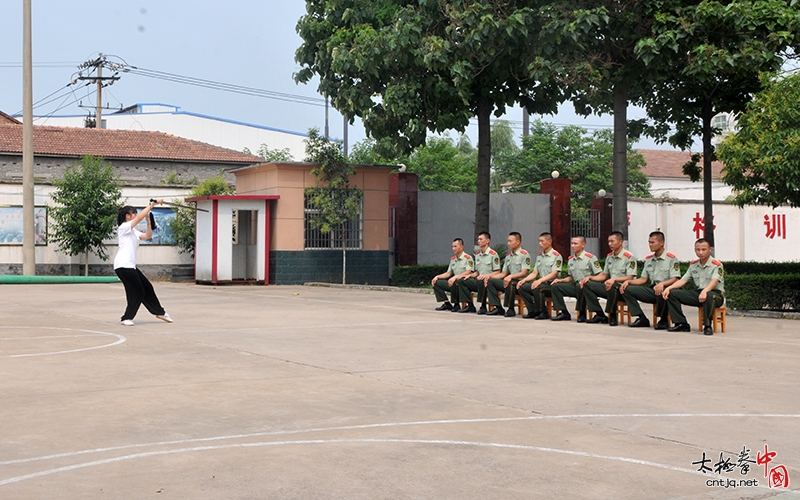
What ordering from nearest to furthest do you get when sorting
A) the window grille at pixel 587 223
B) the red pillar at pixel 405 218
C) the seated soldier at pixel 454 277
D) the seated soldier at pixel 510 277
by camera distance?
the seated soldier at pixel 510 277
the seated soldier at pixel 454 277
the red pillar at pixel 405 218
the window grille at pixel 587 223

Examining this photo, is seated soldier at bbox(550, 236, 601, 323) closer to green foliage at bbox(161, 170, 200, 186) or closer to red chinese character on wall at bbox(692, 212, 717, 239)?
green foliage at bbox(161, 170, 200, 186)

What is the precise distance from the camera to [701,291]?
41.2 ft

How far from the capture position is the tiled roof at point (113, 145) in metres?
37.1

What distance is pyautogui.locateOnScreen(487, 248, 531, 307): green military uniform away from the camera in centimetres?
1520

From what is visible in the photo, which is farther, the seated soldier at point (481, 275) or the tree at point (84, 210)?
the tree at point (84, 210)

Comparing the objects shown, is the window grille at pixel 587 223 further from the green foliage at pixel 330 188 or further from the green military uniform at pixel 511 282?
the green military uniform at pixel 511 282

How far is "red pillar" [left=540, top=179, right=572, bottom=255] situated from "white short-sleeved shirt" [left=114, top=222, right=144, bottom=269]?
17.5 metres

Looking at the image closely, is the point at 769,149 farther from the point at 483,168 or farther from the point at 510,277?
the point at 483,168

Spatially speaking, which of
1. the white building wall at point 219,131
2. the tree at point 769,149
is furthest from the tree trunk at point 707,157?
the white building wall at point 219,131

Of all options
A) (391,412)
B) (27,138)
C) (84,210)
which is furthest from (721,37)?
(84,210)

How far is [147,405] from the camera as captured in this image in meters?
6.95

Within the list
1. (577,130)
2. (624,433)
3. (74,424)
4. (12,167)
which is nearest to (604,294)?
(624,433)

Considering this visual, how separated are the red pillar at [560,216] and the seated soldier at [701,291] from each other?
1580cm

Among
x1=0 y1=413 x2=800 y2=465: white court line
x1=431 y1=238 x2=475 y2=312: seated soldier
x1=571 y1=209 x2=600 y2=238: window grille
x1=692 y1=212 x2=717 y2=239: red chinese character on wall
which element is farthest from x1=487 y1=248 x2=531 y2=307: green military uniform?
x1=692 y1=212 x2=717 y2=239: red chinese character on wall
